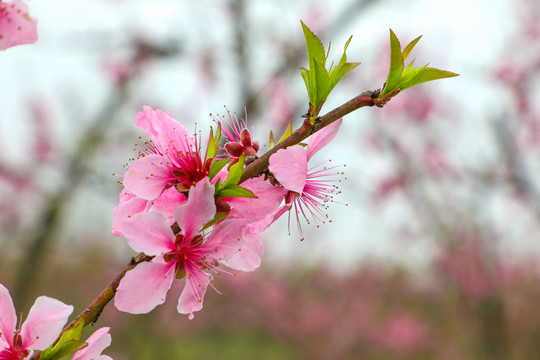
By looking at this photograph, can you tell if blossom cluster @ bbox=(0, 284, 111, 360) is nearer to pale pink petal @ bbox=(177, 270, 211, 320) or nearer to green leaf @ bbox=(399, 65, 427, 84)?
pale pink petal @ bbox=(177, 270, 211, 320)

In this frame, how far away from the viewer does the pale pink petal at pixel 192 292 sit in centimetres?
76

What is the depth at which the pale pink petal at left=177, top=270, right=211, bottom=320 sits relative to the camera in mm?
758

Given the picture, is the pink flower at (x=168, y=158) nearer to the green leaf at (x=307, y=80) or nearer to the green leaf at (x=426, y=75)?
the green leaf at (x=307, y=80)

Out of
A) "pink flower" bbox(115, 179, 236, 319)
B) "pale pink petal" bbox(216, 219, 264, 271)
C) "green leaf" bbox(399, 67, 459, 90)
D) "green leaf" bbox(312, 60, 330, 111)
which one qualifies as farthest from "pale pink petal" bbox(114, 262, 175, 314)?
"green leaf" bbox(399, 67, 459, 90)

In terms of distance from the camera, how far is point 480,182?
366cm

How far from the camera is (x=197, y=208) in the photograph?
2.16 ft

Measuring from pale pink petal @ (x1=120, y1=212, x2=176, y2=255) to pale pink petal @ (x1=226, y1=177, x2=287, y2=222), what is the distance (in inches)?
4.4

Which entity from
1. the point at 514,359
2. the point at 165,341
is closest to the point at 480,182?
the point at 514,359

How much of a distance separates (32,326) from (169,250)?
211 mm

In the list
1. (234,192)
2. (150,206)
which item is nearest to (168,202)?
(150,206)

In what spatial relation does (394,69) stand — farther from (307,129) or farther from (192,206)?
(192,206)

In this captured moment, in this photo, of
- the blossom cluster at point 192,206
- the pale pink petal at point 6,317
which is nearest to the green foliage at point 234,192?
the blossom cluster at point 192,206

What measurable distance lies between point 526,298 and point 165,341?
4.21 metres

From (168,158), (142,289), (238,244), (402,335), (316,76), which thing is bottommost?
(142,289)
